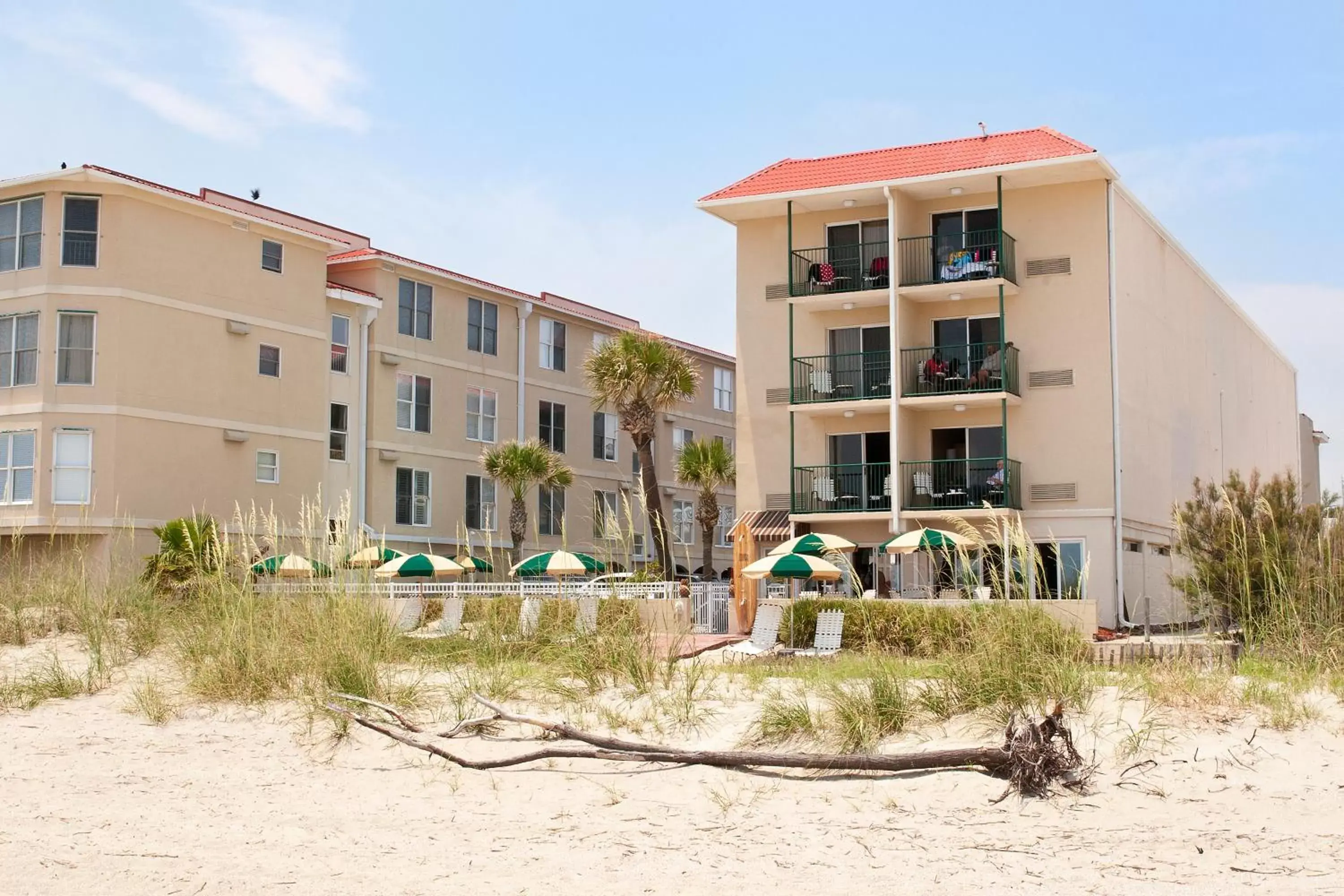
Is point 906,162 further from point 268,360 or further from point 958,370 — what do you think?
point 268,360

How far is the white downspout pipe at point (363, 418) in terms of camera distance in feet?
135

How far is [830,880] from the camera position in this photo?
8.25 m

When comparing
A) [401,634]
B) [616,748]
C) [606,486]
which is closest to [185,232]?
[606,486]

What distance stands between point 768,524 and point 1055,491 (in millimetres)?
6692

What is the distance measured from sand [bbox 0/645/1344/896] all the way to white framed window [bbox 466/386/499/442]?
3379 centimetres

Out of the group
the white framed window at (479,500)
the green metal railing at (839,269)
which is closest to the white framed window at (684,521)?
the white framed window at (479,500)

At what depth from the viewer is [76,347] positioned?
3453 cm

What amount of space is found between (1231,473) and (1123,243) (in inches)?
424

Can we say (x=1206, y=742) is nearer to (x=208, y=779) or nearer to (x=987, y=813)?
(x=987, y=813)

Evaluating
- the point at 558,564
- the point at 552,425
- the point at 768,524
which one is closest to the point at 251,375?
the point at 552,425

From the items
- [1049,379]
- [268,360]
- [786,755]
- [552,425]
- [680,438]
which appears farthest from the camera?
[680,438]

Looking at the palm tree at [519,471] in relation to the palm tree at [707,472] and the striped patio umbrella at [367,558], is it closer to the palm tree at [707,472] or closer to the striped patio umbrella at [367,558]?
the palm tree at [707,472]

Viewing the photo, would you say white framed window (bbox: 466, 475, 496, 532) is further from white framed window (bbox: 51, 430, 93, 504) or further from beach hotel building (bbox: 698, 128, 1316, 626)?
white framed window (bbox: 51, 430, 93, 504)

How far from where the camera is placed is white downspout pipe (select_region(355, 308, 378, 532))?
135 feet
